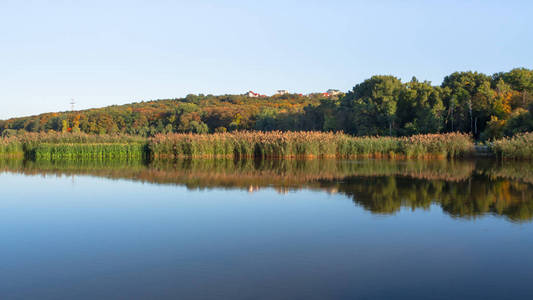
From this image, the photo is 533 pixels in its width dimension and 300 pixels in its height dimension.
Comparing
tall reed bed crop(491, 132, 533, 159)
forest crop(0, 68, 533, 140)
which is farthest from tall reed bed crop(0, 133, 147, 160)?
tall reed bed crop(491, 132, 533, 159)

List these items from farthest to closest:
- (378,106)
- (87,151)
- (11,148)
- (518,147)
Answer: (378,106), (11,148), (87,151), (518,147)

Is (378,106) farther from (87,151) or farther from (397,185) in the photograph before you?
(397,185)

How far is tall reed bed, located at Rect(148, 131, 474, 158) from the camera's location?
27.1 metres

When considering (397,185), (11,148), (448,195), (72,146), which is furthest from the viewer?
(11,148)

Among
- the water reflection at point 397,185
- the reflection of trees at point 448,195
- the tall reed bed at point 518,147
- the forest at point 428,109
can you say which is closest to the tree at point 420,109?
the forest at point 428,109

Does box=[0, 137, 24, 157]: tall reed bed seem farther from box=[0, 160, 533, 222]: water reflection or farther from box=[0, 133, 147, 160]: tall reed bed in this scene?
box=[0, 160, 533, 222]: water reflection

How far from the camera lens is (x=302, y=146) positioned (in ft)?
88.5

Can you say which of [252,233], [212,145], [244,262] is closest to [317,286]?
[244,262]

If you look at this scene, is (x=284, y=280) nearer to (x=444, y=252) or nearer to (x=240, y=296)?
(x=240, y=296)

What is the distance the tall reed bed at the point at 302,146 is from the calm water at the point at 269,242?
14.2 metres

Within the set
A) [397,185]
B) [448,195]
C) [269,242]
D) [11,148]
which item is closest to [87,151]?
[11,148]

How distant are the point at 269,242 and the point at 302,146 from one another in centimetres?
2039

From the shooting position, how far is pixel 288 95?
97625 mm

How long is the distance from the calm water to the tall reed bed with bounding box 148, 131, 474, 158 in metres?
14.2
